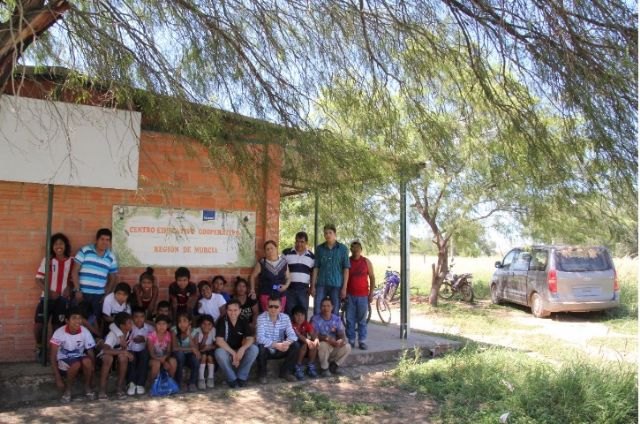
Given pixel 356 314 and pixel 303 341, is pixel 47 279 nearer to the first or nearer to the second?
pixel 303 341

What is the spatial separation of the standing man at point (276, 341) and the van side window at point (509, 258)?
32.0ft

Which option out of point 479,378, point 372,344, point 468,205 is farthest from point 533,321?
point 479,378

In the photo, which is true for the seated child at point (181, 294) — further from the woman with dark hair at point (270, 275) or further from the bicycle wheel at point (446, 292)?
the bicycle wheel at point (446, 292)

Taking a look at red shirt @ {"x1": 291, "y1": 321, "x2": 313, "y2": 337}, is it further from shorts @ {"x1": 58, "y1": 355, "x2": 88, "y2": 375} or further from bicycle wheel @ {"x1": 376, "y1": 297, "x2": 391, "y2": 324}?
bicycle wheel @ {"x1": 376, "y1": 297, "x2": 391, "y2": 324}

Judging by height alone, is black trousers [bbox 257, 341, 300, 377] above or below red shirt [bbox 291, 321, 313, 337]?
below

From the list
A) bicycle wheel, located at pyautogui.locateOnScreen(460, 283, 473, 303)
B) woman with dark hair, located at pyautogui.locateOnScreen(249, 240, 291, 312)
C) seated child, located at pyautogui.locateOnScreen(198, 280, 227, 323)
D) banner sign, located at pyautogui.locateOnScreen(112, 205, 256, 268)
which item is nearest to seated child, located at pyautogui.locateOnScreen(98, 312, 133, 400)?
seated child, located at pyautogui.locateOnScreen(198, 280, 227, 323)

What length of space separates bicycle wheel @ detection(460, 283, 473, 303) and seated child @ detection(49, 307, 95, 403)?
12.3m

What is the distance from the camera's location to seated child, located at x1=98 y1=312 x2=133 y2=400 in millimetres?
6195

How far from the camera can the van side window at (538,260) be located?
13.5 meters

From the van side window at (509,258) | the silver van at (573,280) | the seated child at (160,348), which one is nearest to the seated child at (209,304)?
the seated child at (160,348)

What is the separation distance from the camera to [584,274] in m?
13.0

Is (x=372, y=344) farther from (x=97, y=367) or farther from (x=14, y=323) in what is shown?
(x=14, y=323)

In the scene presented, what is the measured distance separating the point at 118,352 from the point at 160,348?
0.44 m

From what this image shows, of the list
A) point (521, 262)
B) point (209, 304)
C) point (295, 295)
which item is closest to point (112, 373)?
point (209, 304)
